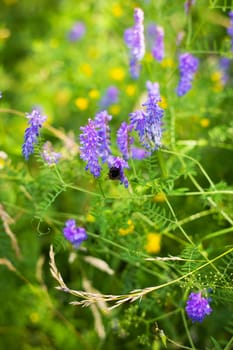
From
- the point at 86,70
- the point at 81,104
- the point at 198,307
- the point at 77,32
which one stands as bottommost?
the point at 198,307

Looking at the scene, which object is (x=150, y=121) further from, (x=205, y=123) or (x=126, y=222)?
(x=205, y=123)

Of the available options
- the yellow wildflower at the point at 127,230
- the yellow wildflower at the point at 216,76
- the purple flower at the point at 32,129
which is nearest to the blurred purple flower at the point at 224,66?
the yellow wildflower at the point at 216,76

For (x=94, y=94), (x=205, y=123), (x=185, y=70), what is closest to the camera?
(x=185, y=70)

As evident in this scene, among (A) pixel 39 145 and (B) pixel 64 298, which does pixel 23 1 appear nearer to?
(B) pixel 64 298

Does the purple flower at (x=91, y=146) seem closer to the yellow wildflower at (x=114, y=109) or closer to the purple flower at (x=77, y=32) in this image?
the yellow wildflower at (x=114, y=109)

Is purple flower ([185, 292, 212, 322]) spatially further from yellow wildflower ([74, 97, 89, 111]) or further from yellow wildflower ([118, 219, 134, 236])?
yellow wildflower ([74, 97, 89, 111])

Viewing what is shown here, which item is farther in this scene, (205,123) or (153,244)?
(205,123)

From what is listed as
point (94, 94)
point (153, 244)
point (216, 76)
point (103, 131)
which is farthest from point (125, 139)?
point (216, 76)
